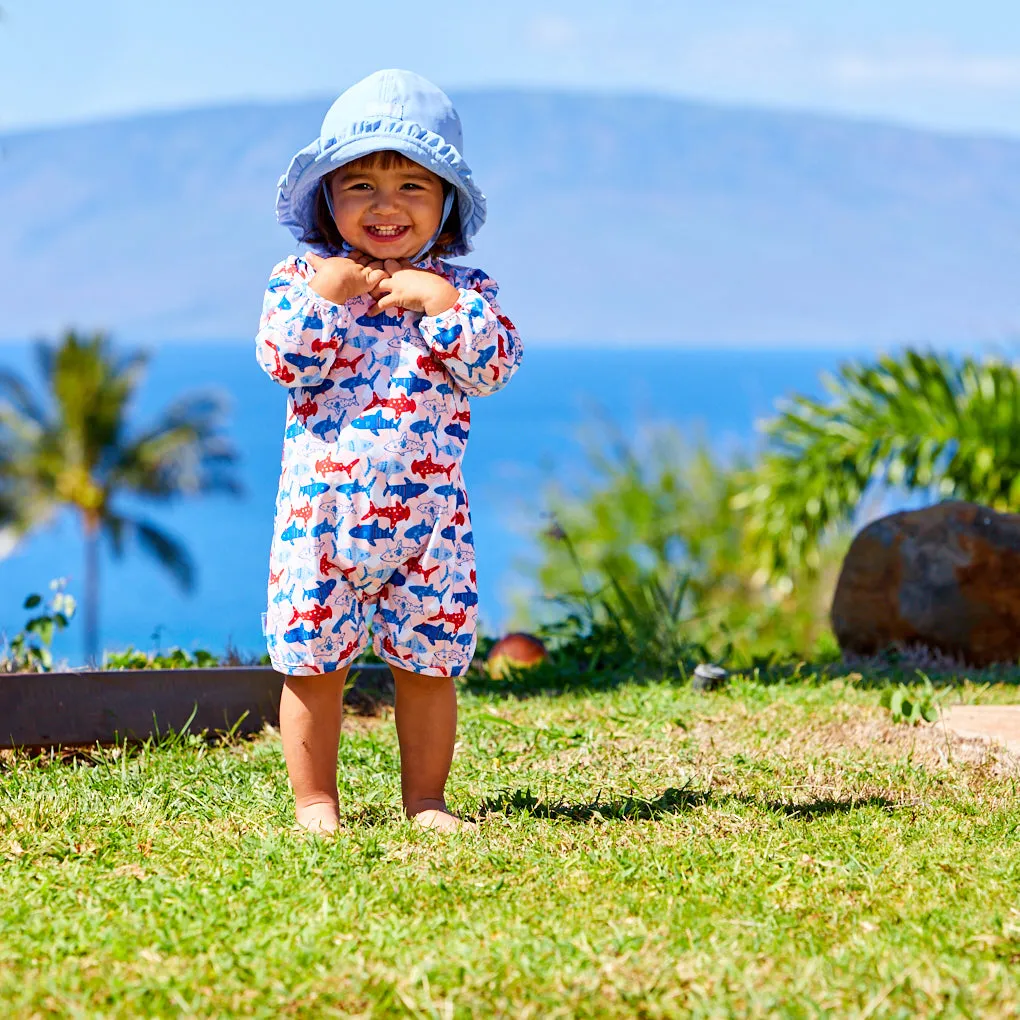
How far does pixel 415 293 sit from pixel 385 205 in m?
0.24

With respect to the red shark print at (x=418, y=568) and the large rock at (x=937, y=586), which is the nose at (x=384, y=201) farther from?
the large rock at (x=937, y=586)

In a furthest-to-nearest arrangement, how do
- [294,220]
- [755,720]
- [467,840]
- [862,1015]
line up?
[755,720]
[294,220]
[467,840]
[862,1015]

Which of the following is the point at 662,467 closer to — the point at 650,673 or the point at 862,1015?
the point at 650,673

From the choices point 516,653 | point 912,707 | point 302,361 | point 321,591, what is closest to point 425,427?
point 302,361

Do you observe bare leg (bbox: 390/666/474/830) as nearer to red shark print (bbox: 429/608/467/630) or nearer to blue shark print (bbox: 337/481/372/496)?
red shark print (bbox: 429/608/467/630)

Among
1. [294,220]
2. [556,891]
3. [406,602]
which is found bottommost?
[556,891]

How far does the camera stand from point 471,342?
10.7 ft

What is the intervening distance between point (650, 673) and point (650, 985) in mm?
3287

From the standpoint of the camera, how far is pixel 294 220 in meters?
3.54

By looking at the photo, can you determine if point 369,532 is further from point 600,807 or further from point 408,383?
point 600,807

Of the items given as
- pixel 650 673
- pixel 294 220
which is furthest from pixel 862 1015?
pixel 650 673

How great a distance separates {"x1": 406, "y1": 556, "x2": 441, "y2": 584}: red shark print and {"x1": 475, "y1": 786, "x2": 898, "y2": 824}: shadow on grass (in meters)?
0.62

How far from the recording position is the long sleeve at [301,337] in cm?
322

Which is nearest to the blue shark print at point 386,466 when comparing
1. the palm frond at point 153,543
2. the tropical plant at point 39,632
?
the tropical plant at point 39,632
